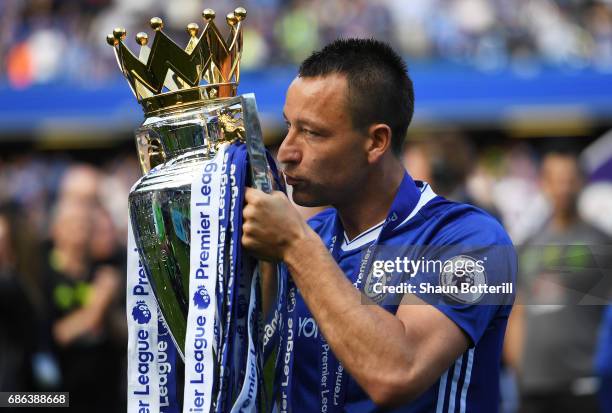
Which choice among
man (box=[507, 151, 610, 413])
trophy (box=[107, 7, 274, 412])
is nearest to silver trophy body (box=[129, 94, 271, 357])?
trophy (box=[107, 7, 274, 412])

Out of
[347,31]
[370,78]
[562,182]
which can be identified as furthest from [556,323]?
[347,31]

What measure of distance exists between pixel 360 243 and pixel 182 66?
663 mm

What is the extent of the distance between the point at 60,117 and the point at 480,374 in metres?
11.4

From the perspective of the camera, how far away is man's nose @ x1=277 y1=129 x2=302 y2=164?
109 inches

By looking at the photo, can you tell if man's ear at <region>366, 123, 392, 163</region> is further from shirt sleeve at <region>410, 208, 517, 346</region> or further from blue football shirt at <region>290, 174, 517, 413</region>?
shirt sleeve at <region>410, 208, 517, 346</region>

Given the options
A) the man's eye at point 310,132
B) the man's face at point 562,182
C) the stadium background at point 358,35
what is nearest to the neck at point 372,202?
the man's eye at point 310,132

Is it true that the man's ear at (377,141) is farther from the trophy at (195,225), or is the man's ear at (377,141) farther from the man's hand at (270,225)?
the man's hand at (270,225)

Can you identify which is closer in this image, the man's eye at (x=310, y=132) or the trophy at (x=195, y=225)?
the trophy at (x=195, y=225)

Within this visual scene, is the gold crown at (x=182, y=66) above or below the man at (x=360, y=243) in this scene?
above

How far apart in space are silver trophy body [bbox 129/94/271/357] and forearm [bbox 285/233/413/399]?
9.4 inches

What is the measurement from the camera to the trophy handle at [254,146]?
257 centimetres

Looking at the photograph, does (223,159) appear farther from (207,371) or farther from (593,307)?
(593,307)

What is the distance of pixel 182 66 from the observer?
9.05 feet

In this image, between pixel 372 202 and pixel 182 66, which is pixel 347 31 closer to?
pixel 372 202
